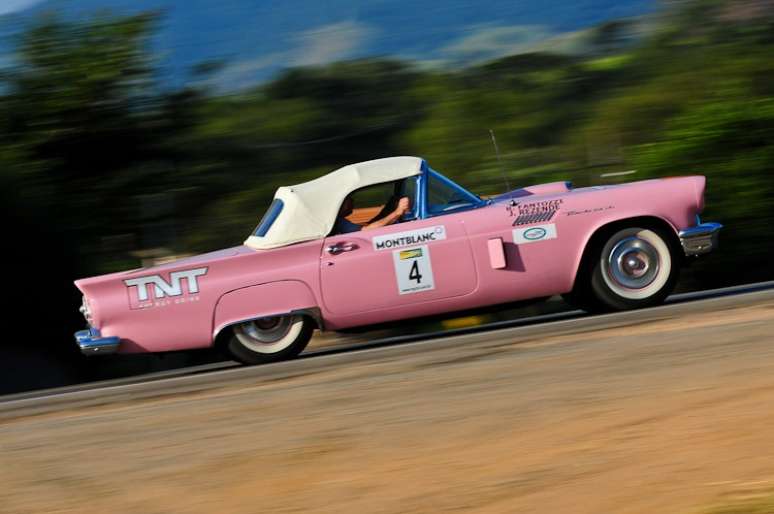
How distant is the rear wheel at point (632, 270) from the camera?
9.60 meters

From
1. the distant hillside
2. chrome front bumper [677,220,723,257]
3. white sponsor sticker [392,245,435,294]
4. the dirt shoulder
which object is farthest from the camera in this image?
the distant hillside

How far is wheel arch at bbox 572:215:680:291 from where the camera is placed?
9.56 m

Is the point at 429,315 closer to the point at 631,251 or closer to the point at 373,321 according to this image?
the point at 373,321

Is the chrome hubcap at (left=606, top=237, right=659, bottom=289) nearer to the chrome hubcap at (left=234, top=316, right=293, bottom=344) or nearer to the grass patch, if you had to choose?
the chrome hubcap at (left=234, top=316, right=293, bottom=344)

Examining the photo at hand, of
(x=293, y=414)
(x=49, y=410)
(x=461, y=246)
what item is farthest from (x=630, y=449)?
(x=49, y=410)

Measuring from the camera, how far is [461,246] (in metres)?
9.33

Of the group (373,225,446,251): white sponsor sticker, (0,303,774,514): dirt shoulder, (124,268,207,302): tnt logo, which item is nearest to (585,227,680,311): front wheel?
(373,225,446,251): white sponsor sticker

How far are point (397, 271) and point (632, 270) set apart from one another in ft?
6.66

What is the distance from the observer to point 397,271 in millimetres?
9281

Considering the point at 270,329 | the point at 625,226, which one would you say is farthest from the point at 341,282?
the point at 625,226

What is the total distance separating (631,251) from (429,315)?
180 centimetres

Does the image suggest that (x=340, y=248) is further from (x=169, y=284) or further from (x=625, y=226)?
(x=625, y=226)

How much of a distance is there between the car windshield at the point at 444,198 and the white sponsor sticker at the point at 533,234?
473mm

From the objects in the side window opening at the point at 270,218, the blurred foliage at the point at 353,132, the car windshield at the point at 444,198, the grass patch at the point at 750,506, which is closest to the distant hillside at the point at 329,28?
the blurred foliage at the point at 353,132
